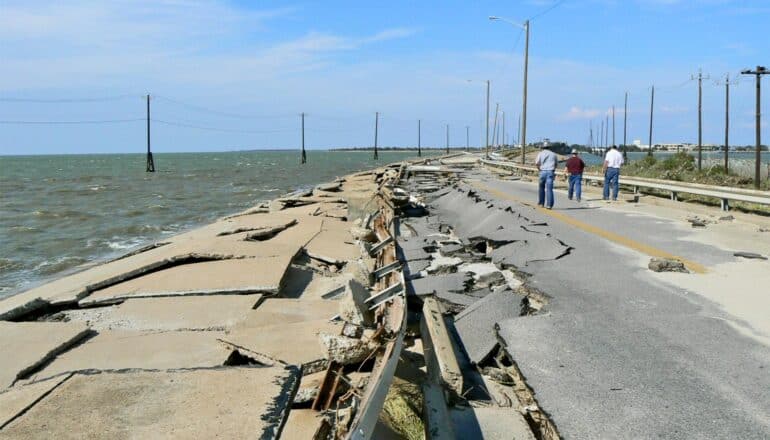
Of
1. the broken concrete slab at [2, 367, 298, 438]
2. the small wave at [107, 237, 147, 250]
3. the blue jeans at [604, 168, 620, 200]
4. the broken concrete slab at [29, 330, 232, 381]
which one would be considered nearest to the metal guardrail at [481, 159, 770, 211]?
the blue jeans at [604, 168, 620, 200]

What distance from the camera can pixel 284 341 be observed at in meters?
5.48

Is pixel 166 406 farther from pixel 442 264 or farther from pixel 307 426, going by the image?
pixel 442 264

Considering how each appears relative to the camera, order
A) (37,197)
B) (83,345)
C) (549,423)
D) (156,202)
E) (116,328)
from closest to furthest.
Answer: (549,423) < (83,345) < (116,328) < (156,202) < (37,197)

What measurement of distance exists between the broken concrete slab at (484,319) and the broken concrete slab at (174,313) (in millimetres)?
2171

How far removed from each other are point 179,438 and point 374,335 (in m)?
1.90

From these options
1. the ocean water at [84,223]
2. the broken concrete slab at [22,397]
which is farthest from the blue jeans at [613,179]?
the broken concrete slab at [22,397]

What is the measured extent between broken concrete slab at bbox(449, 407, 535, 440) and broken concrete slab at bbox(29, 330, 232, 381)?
2.02m

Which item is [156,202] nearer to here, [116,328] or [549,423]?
[116,328]

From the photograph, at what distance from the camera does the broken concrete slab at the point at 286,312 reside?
6485mm

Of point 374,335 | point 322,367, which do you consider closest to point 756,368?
point 374,335

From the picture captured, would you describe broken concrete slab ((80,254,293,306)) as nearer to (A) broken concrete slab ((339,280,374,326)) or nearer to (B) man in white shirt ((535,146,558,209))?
(A) broken concrete slab ((339,280,374,326))

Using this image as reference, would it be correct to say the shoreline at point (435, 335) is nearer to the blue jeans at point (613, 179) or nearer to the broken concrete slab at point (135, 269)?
the broken concrete slab at point (135, 269)

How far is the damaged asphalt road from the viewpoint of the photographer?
12.9 ft

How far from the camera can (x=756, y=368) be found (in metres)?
4.65
